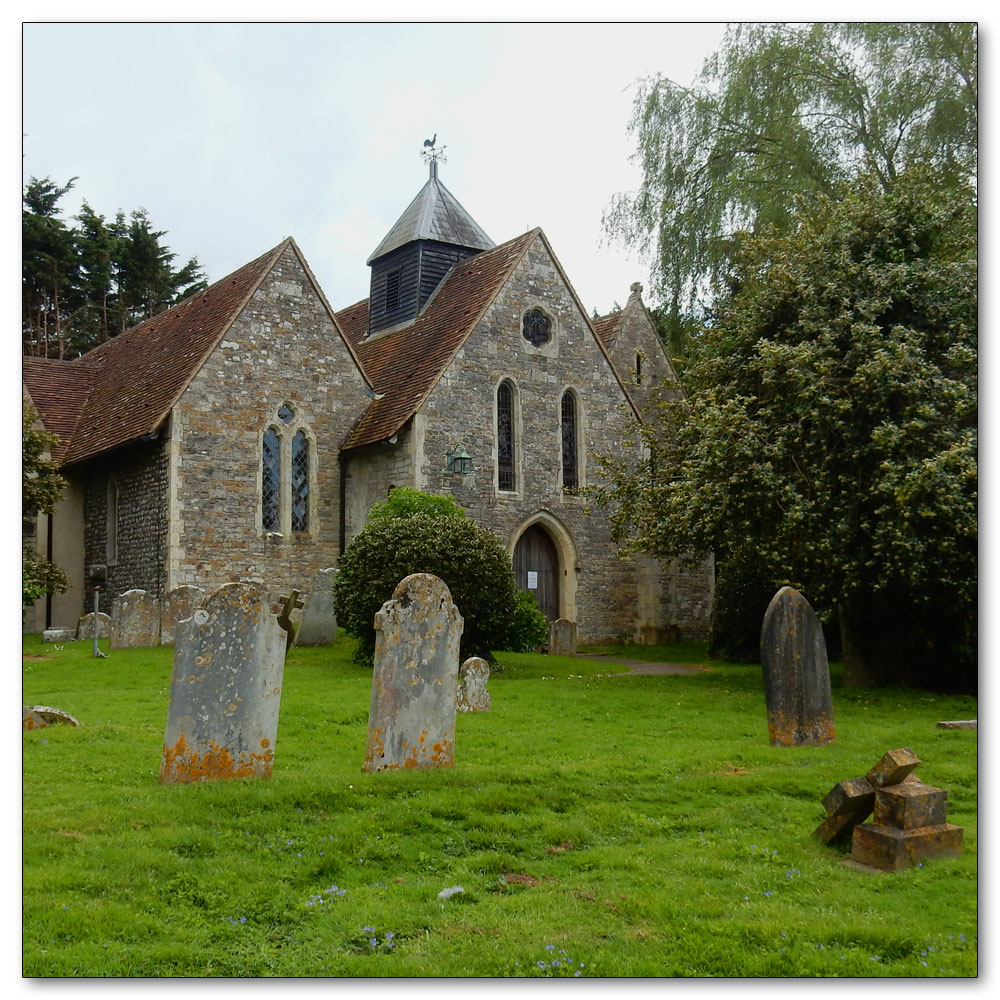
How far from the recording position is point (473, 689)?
1187 centimetres

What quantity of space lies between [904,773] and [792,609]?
141 inches

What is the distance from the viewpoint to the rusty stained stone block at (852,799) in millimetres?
6312

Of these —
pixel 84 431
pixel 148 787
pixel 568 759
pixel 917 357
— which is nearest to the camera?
pixel 148 787

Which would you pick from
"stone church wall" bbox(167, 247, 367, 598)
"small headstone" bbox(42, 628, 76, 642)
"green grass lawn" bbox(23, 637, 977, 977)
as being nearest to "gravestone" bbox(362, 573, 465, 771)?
"green grass lawn" bbox(23, 637, 977, 977)

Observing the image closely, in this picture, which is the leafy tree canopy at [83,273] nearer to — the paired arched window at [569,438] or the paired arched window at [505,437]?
the paired arched window at [505,437]

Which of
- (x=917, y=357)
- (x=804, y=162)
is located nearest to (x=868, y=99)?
(x=804, y=162)

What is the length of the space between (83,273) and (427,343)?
12.2 metres

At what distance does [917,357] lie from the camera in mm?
12883

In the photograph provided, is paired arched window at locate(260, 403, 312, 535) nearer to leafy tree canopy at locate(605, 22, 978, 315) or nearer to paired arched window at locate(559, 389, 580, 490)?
paired arched window at locate(559, 389, 580, 490)

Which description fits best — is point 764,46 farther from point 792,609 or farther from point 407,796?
point 407,796

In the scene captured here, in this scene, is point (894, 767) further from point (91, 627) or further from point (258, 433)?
point (258, 433)

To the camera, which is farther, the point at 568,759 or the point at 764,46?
the point at 764,46

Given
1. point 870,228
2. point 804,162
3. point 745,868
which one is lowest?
point 745,868

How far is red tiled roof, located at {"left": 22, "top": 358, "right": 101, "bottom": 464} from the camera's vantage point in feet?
71.9
